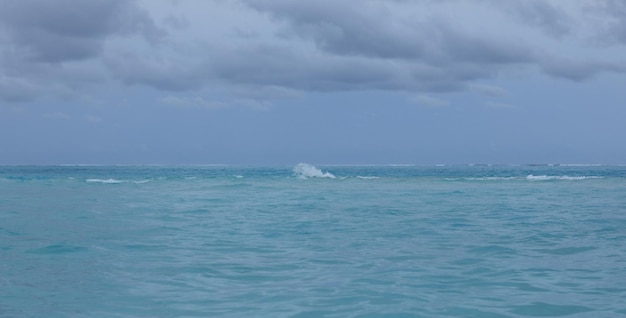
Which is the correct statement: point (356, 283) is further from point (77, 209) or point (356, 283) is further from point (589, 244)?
point (77, 209)

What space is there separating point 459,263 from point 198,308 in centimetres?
462

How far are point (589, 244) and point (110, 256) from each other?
9.10m

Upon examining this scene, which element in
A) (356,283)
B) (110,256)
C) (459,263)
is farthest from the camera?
(110,256)

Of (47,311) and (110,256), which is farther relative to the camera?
(110,256)

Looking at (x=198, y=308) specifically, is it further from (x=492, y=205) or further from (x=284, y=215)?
(x=492, y=205)

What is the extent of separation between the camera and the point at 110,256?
11070mm

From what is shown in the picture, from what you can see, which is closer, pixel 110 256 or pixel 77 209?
pixel 110 256

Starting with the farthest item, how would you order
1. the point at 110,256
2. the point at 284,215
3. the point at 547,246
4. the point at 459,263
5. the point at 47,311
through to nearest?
the point at 284,215
the point at 547,246
the point at 110,256
the point at 459,263
the point at 47,311

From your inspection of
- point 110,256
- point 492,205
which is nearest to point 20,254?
point 110,256

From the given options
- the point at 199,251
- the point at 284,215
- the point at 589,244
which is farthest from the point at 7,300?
the point at 284,215

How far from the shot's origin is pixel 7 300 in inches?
299

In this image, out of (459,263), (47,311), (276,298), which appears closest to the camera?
(47,311)

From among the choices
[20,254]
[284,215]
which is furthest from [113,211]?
[20,254]

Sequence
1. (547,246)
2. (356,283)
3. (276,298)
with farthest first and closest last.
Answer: (547,246)
(356,283)
(276,298)
